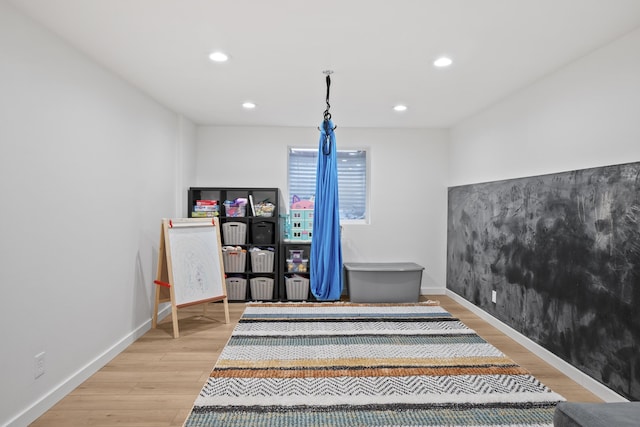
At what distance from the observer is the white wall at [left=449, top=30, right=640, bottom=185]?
224cm

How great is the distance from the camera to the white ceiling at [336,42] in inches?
77.7

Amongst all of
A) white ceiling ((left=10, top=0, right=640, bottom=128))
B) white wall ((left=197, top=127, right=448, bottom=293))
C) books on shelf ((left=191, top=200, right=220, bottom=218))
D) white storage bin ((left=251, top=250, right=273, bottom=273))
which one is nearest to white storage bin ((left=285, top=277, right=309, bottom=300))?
white storage bin ((left=251, top=250, right=273, bottom=273))

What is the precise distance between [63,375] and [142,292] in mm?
1141

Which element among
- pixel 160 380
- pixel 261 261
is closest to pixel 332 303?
pixel 261 261

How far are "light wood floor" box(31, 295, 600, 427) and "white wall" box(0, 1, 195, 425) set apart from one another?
13cm

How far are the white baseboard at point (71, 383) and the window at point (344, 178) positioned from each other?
2.58m

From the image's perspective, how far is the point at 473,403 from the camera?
223 centimetres

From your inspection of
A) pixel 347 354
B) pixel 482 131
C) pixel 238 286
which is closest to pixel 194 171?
pixel 238 286

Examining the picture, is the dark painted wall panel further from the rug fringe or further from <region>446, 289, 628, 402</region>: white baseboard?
the rug fringe

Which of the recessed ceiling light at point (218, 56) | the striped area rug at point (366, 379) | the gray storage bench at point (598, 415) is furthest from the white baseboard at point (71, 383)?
the gray storage bench at point (598, 415)

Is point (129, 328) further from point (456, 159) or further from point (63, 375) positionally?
point (456, 159)

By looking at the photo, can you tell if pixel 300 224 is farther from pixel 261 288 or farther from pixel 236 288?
pixel 236 288

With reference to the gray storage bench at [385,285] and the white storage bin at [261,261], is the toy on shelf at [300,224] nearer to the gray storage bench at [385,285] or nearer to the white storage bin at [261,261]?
the white storage bin at [261,261]

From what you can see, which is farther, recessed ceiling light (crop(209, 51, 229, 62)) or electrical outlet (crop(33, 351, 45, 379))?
recessed ceiling light (crop(209, 51, 229, 62))
